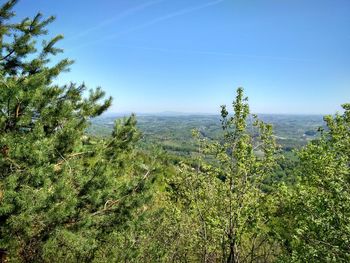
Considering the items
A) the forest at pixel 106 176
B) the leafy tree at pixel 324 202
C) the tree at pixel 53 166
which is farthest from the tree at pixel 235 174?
the tree at pixel 53 166

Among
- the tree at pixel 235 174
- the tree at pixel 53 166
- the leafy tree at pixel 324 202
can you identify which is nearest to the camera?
the tree at pixel 53 166

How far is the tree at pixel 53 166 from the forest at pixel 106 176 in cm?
3

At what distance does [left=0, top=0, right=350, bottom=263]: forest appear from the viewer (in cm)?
559

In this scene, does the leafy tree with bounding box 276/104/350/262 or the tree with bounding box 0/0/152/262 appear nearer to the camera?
the tree with bounding box 0/0/152/262

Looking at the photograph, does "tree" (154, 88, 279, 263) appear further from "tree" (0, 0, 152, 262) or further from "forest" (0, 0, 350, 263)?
"tree" (0, 0, 152, 262)

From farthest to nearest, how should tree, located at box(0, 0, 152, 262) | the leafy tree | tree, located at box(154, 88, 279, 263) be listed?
tree, located at box(154, 88, 279, 263) → the leafy tree → tree, located at box(0, 0, 152, 262)

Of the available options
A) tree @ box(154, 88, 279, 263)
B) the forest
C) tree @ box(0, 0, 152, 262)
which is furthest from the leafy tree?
tree @ box(0, 0, 152, 262)

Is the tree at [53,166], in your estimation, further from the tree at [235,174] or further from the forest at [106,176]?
Result: the tree at [235,174]

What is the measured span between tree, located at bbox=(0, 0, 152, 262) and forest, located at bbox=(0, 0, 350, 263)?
3 cm

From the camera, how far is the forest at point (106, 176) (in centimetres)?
559

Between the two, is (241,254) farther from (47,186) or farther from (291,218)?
(47,186)

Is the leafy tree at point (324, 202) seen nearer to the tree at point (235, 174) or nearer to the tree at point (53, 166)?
the tree at point (235, 174)

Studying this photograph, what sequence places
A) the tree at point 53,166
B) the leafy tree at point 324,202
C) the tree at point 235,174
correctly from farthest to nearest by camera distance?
1. the tree at point 235,174
2. the leafy tree at point 324,202
3. the tree at point 53,166

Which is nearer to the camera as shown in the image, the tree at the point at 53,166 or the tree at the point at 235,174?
the tree at the point at 53,166
